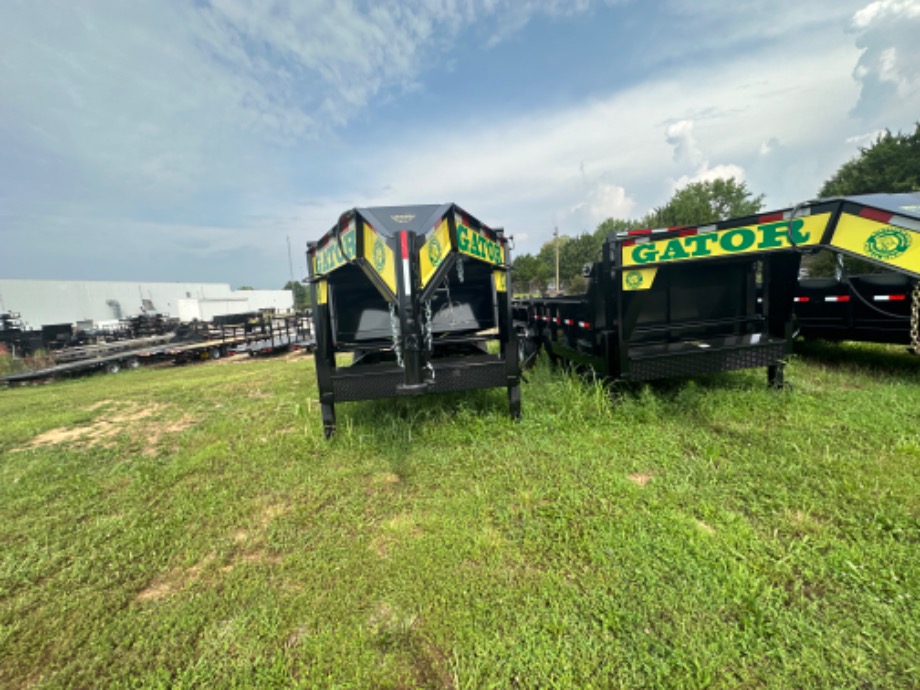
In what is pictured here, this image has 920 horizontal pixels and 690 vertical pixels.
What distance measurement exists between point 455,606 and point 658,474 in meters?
1.99

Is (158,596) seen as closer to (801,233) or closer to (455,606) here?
(455,606)

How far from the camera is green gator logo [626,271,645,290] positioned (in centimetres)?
417

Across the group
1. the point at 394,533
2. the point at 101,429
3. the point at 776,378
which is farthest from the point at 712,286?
the point at 101,429

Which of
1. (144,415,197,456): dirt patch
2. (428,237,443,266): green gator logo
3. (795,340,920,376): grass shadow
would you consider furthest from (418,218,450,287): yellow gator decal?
(795,340,920,376): grass shadow

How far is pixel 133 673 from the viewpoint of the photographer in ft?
5.87

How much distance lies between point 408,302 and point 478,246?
4.24ft

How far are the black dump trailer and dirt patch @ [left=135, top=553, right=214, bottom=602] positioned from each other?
1648mm

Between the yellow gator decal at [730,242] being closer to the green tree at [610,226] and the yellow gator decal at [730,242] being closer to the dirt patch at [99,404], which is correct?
the dirt patch at [99,404]

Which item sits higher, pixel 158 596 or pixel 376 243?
pixel 376 243

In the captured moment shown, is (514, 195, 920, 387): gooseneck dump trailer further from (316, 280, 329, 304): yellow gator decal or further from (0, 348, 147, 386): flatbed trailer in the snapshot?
(0, 348, 147, 386): flatbed trailer

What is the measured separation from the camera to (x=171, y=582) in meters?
2.37

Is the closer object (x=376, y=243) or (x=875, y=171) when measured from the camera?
(x=376, y=243)

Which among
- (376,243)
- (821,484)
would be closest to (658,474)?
(821,484)

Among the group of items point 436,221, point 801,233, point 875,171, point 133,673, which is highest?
point 875,171
